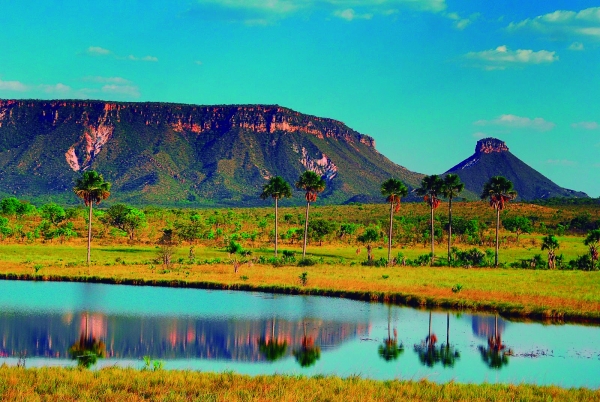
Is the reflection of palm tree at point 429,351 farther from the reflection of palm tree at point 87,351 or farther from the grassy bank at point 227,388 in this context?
the reflection of palm tree at point 87,351

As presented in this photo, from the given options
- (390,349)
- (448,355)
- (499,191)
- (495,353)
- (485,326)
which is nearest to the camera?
(448,355)

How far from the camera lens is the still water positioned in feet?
85.6

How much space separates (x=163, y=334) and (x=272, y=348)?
553 cm

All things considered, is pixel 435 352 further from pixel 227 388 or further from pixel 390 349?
pixel 227 388

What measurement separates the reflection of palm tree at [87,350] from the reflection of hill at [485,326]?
57.4 feet

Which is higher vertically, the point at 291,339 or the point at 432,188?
the point at 432,188

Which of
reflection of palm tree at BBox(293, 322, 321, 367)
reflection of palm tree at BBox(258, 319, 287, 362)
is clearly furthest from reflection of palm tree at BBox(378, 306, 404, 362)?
reflection of palm tree at BBox(258, 319, 287, 362)

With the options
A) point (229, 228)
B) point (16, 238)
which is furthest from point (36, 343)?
point (229, 228)

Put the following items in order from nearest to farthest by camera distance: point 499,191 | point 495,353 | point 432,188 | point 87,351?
1. point 87,351
2. point 495,353
3. point 499,191
4. point 432,188

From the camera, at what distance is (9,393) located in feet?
60.5

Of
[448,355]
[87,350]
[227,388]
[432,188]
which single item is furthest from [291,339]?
[432,188]

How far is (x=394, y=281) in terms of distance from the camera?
170ft

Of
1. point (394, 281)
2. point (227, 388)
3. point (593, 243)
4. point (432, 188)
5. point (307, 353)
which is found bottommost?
point (307, 353)

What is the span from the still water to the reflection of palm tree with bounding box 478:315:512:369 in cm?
4
